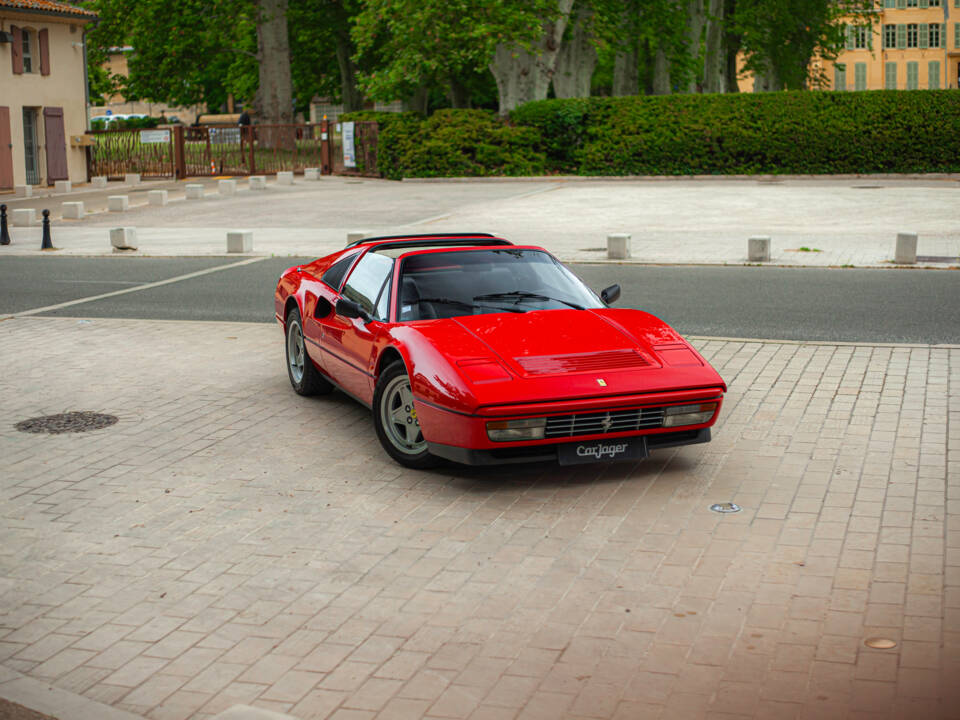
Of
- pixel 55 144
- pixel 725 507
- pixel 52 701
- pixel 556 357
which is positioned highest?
pixel 55 144

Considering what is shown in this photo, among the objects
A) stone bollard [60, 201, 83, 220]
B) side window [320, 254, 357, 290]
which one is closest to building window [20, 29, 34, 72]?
stone bollard [60, 201, 83, 220]

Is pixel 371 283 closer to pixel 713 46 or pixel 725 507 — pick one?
pixel 725 507

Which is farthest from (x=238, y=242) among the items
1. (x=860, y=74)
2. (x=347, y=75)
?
(x=860, y=74)

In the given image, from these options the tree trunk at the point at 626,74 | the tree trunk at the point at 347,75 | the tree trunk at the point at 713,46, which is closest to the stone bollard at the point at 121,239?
the tree trunk at the point at 713,46

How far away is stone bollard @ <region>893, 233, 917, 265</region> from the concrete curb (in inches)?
607

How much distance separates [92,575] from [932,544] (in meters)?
4.26

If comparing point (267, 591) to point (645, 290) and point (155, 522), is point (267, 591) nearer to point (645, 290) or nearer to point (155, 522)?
point (155, 522)

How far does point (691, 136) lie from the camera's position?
36156 millimetres

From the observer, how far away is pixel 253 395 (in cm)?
984

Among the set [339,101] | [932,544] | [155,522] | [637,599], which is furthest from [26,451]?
[339,101]

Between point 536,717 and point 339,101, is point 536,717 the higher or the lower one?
the lower one

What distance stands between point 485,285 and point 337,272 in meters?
1.53

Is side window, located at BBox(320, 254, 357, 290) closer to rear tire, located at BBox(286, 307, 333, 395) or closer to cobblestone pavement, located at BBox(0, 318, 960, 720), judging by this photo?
rear tire, located at BBox(286, 307, 333, 395)

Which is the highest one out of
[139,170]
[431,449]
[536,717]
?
[139,170]
